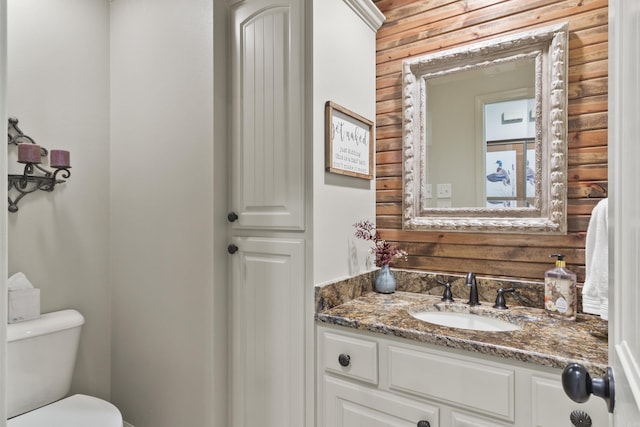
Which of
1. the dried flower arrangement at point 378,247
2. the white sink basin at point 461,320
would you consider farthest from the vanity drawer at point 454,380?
the dried flower arrangement at point 378,247

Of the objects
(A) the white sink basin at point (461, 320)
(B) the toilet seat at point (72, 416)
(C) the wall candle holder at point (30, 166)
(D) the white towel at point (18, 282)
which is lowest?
(B) the toilet seat at point (72, 416)

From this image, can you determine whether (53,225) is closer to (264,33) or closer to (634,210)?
(264,33)

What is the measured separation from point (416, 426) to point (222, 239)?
1.06 metres

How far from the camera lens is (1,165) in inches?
22.0

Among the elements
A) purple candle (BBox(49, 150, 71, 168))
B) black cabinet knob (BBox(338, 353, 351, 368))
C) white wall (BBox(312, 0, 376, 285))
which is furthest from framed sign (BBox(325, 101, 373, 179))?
purple candle (BBox(49, 150, 71, 168))

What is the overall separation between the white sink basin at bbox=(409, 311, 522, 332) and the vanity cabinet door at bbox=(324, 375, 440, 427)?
0.37 metres

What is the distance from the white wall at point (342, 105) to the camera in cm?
147

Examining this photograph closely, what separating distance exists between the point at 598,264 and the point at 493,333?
41 centimetres

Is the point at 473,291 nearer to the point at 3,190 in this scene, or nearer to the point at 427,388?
A: the point at 427,388

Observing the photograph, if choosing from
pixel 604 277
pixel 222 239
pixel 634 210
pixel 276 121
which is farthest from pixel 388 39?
pixel 634 210

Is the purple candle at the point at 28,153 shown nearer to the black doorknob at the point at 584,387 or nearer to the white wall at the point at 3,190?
the white wall at the point at 3,190

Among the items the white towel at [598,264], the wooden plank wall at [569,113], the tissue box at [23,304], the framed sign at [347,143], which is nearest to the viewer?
the white towel at [598,264]

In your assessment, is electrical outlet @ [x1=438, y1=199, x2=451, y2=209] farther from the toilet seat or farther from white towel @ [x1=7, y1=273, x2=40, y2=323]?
white towel @ [x1=7, y1=273, x2=40, y2=323]

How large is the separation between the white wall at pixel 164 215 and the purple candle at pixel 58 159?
0.95ft
